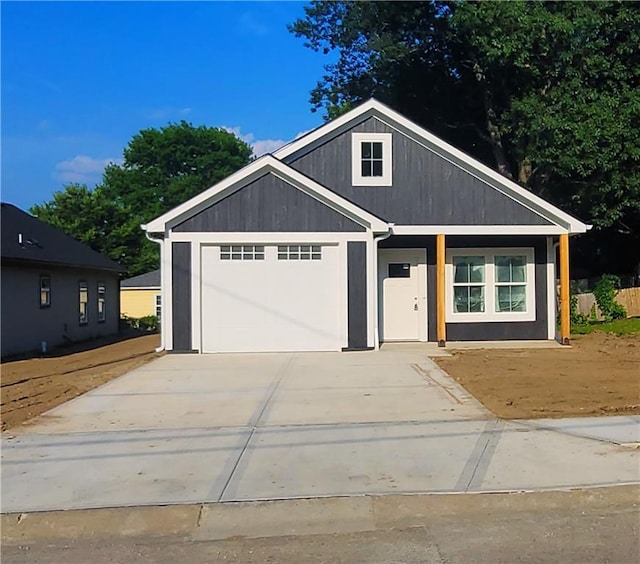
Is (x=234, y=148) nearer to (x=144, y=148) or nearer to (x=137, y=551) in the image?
(x=144, y=148)

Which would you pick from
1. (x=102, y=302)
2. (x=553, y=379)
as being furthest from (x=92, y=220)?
(x=553, y=379)

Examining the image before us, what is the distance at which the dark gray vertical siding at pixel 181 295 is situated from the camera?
15062 mm

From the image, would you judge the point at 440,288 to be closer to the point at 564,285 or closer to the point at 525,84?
the point at 564,285

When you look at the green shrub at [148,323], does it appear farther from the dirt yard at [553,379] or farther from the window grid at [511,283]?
the dirt yard at [553,379]

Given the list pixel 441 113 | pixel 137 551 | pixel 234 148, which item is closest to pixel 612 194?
pixel 441 113

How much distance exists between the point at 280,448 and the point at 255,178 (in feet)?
30.6

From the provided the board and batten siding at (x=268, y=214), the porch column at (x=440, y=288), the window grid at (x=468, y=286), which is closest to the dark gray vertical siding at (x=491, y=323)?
the window grid at (x=468, y=286)

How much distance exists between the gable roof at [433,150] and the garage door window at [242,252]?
2.49 metres

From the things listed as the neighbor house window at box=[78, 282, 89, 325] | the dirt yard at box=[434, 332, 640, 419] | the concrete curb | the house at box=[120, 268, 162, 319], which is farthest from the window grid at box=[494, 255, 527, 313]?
the house at box=[120, 268, 162, 319]

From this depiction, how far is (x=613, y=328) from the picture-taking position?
1989 cm

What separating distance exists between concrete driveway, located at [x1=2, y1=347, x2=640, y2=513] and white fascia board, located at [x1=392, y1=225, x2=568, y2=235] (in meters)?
6.35

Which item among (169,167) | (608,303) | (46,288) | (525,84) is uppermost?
(169,167)

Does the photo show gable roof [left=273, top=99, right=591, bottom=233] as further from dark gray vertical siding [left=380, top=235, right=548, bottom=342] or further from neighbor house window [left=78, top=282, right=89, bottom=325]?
neighbor house window [left=78, top=282, right=89, bottom=325]

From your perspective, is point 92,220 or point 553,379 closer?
point 553,379
